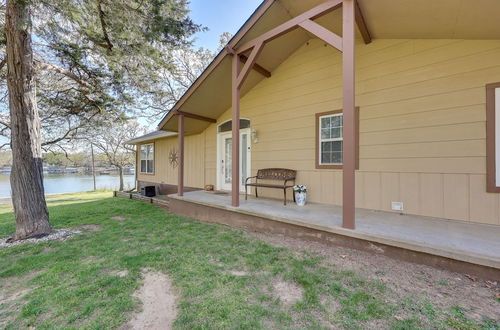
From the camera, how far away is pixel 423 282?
2.14 m

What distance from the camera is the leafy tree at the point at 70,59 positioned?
3.68 m

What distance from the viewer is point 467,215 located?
10.3 ft

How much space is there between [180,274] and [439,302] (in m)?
2.53

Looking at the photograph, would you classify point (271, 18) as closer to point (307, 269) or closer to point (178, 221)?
point (307, 269)

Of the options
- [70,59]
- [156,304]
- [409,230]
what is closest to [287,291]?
[156,304]

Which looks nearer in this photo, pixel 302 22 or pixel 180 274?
pixel 180 274

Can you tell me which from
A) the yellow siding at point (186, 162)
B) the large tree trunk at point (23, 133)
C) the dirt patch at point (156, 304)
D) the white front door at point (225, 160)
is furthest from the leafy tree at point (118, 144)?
the dirt patch at point (156, 304)

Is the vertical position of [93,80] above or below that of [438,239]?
above

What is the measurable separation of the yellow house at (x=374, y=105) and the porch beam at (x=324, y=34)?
0.7 inches

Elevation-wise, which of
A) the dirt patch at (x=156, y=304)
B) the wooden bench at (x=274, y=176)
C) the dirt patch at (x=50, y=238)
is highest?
the wooden bench at (x=274, y=176)

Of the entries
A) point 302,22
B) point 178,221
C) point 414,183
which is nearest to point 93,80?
point 178,221

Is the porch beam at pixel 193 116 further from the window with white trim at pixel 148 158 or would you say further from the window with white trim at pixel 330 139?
the window with white trim at pixel 148 158

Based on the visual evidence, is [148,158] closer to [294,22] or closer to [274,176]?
[274,176]

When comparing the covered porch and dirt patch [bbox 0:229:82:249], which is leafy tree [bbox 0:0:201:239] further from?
the covered porch
